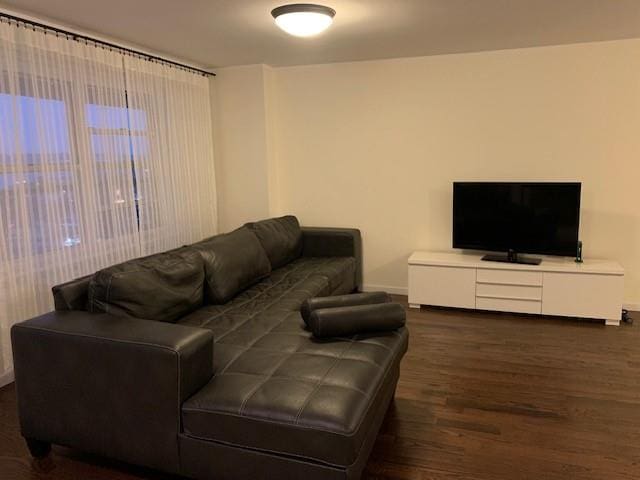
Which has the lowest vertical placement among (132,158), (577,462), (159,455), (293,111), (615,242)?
(577,462)

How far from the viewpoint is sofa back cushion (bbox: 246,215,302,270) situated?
4.17m

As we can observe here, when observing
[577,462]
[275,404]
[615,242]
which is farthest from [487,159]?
[275,404]

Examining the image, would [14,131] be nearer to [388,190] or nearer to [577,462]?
[388,190]

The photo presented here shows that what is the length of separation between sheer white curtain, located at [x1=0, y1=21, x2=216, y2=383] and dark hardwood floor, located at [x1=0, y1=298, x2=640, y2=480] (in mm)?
885

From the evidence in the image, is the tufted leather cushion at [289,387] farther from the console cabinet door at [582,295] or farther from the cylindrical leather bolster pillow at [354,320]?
the console cabinet door at [582,295]

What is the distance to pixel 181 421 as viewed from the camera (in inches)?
78.9

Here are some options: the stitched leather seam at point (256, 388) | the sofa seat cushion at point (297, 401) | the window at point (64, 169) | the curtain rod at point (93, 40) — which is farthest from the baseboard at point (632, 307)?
the curtain rod at point (93, 40)

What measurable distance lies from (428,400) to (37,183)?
9.14 feet

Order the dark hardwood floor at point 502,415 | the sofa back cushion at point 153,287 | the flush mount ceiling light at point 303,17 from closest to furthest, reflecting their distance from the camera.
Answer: the dark hardwood floor at point 502,415
the sofa back cushion at point 153,287
the flush mount ceiling light at point 303,17

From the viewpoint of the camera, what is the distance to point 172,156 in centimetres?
445

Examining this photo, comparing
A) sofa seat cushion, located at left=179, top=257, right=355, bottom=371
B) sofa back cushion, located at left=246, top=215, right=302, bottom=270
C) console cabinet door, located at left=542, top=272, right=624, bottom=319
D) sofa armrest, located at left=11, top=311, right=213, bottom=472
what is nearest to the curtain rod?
sofa back cushion, located at left=246, top=215, right=302, bottom=270

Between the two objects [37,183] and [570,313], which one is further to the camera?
[570,313]

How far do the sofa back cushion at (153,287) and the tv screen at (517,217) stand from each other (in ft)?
8.38

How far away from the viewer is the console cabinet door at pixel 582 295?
3.97 meters
